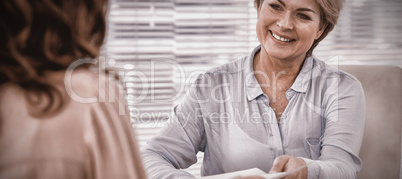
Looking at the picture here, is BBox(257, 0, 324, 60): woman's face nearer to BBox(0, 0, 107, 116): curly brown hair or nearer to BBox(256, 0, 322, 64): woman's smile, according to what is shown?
BBox(256, 0, 322, 64): woman's smile

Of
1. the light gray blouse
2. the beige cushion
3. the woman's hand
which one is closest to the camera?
the woman's hand

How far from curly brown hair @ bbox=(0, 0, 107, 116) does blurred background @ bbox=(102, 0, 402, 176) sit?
0.66 meters

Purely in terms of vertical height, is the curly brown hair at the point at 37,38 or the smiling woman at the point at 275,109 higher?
the curly brown hair at the point at 37,38

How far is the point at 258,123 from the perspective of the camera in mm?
943

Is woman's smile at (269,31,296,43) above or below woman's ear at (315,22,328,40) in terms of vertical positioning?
below

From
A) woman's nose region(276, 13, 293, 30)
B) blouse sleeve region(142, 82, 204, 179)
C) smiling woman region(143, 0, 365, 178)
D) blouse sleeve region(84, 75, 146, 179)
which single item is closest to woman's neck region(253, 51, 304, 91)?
smiling woman region(143, 0, 365, 178)

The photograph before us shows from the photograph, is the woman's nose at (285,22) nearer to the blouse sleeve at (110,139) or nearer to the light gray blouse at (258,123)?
the light gray blouse at (258,123)

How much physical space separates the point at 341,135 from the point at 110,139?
688 millimetres

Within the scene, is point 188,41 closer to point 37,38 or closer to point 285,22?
point 285,22

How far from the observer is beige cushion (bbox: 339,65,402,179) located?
1.07m

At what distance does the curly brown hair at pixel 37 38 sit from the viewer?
1.33ft

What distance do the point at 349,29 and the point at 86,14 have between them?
1.19 meters

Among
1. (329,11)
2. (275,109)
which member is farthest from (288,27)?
(275,109)

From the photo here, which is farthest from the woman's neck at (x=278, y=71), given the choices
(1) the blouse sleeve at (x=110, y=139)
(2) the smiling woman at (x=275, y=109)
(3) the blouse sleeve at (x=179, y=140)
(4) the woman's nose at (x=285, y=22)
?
(1) the blouse sleeve at (x=110, y=139)
